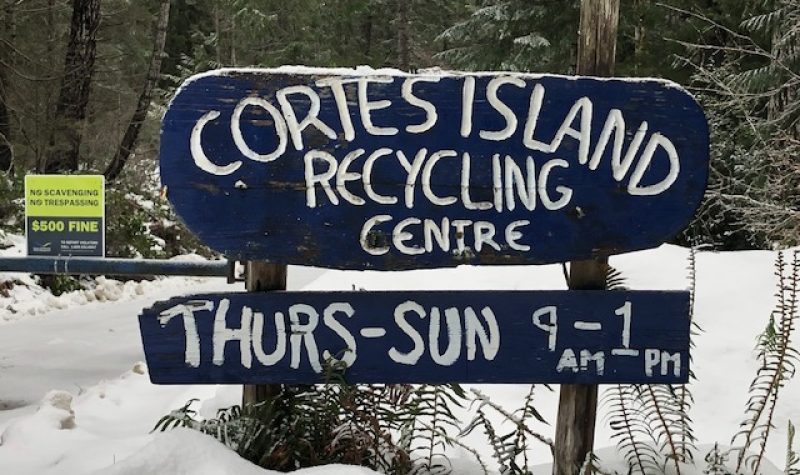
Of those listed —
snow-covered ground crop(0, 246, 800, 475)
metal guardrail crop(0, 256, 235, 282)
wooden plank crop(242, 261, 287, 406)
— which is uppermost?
wooden plank crop(242, 261, 287, 406)

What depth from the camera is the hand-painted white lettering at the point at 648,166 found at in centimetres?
241

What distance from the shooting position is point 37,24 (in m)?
12.4

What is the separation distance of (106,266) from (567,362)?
3782 mm

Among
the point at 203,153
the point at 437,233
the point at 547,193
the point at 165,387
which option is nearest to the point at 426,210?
the point at 437,233

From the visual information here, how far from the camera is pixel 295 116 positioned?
2.33 meters

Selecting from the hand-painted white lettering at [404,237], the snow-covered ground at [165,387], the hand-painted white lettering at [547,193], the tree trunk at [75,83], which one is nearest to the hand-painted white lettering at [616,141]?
the hand-painted white lettering at [547,193]

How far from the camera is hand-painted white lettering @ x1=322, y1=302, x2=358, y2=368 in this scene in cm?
242

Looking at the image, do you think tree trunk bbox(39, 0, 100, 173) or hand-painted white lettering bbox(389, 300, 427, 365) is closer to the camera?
hand-painted white lettering bbox(389, 300, 427, 365)

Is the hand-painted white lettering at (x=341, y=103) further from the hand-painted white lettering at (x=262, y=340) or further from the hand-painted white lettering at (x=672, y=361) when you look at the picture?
the hand-painted white lettering at (x=672, y=361)

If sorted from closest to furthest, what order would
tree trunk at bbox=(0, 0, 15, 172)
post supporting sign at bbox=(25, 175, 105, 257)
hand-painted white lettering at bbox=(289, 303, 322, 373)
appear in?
hand-painted white lettering at bbox=(289, 303, 322, 373) → post supporting sign at bbox=(25, 175, 105, 257) → tree trunk at bbox=(0, 0, 15, 172)

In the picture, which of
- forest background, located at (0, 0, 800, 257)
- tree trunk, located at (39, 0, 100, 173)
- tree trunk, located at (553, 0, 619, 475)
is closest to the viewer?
tree trunk, located at (553, 0, 619, 475)

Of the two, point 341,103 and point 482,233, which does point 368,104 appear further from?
point 482,233

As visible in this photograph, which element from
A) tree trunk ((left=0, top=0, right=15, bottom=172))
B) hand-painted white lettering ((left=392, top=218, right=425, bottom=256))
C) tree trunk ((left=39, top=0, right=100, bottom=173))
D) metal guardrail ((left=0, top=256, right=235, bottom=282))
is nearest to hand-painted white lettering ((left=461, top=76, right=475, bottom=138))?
hand-painted white lettering ((left=392, top=218, right=425, bottom=256))

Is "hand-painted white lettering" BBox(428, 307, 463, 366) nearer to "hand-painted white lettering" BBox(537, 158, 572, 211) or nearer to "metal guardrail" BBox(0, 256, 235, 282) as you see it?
"hand-painted white lettering" BBox(537, 158, 572, 211)
